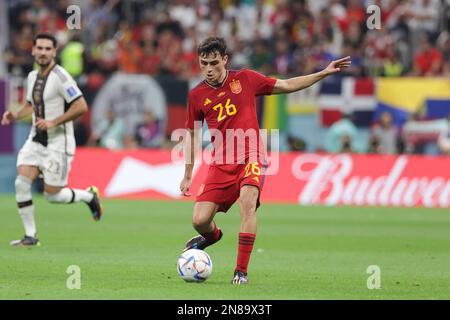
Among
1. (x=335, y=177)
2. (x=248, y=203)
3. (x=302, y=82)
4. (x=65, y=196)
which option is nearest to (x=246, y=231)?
(x=248, y=203)

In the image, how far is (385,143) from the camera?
26.0 m

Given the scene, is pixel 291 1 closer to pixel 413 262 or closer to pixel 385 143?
pixel 385 143

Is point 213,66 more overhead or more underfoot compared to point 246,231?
more overhead

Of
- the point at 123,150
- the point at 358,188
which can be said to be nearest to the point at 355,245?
Answer: the point at 358,188

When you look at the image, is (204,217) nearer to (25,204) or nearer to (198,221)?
(198,221)

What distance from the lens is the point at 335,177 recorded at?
24.4 m

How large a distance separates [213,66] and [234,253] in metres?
4.09

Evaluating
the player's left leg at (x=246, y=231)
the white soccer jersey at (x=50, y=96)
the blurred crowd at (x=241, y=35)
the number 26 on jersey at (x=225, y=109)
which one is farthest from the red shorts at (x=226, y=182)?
the blurred crowd at (x=241, y=35)

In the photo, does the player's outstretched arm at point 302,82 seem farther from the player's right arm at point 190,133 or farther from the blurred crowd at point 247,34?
the blurred crowd at point 247,34

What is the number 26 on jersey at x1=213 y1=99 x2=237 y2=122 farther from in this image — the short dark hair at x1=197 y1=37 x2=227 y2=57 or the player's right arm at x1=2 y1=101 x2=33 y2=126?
the player's right arm at x1=2 y1=101 x2=33 y2=126

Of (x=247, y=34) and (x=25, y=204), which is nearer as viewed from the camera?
(x=25, y=204)

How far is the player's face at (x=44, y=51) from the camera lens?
1431cm

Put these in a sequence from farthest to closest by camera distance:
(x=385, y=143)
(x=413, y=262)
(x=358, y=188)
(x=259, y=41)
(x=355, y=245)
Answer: (x=259, y=41) < (x=385, y=143) < (x=358, y=188) < (x=355, y=245) < (x=413, y=262)

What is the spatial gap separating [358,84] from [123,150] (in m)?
5.83
